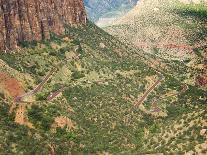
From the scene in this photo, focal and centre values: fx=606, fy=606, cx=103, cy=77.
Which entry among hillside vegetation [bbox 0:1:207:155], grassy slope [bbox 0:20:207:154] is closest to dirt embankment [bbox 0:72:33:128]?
hillside vegetation [bbox 0:1:207:155]

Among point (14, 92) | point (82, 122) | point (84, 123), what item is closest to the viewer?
point (14, 92)

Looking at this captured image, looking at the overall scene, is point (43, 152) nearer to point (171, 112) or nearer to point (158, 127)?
point (158, 127)

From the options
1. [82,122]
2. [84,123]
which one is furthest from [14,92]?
[84,123]

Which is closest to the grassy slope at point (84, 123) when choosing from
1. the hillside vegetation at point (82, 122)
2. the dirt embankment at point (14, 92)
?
the hillside vegetation at point (82, 122)

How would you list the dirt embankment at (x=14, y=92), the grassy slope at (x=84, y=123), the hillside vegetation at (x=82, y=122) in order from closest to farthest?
the hillside vegetation at (x=82, y=122) < the grassy slope at (x=84, y=123) < the dirt embankment at (x=14, y=92)

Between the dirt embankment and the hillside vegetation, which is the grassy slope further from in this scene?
the dirt embankment

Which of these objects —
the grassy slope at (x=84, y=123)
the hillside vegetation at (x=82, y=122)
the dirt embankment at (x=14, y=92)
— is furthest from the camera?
the dirt embankment at (x=14, y=92)

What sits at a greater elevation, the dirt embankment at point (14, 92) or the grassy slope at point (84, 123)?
the dirt embankment at point (14, 92)

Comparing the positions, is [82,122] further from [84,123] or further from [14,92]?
[14,92]

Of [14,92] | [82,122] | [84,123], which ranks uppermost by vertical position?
[14,92]

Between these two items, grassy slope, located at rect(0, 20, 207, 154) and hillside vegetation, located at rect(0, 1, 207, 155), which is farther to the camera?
grassy slope, located at rect(0, 20, 207, 154)

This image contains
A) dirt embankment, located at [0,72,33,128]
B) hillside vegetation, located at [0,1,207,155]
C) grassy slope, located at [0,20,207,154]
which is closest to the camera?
hillside vegetation, located at [0,1,207,155]

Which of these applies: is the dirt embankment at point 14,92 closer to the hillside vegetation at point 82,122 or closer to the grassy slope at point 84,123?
the hillside vegetation at point 82,122
